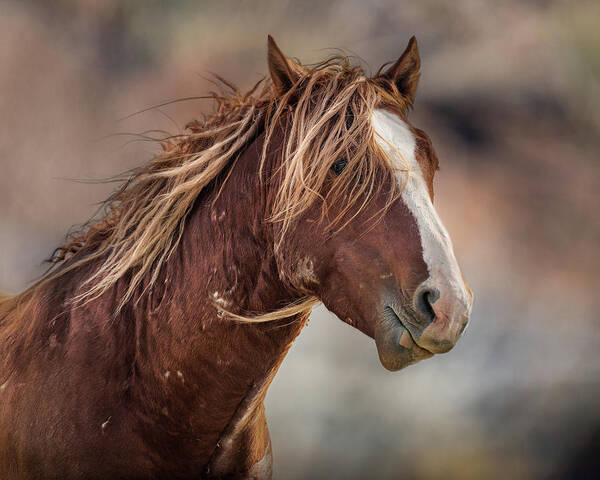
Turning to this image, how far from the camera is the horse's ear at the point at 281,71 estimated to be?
116 cm

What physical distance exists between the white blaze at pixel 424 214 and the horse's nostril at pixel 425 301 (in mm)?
13

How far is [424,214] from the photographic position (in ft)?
3.31

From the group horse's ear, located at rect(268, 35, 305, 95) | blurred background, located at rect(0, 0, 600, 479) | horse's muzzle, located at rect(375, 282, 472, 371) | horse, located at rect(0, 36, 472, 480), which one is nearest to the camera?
horse's muzzle, located at rect(375, 282, 472, 371)

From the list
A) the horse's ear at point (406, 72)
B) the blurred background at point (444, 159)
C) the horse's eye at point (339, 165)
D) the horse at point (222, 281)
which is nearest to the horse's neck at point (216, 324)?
the horse at point (222, 281)

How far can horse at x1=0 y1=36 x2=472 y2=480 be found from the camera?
105cm

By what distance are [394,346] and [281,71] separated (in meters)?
0.58

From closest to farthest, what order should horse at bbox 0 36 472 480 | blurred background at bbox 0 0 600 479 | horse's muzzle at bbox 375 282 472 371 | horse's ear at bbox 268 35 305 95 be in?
horse's muzzle at bbox 375 282 472 371
horse at bbox 0 36 472 480
horse's ear at bbox 268 35 305 95
blurred background at bbox 0 0 600 479

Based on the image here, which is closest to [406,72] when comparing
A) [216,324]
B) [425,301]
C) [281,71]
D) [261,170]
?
[281,71]

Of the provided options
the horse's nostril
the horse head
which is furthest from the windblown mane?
the horse's nostril

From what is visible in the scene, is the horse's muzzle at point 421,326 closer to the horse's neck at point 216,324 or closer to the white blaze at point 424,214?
the white blaze at point 424,214

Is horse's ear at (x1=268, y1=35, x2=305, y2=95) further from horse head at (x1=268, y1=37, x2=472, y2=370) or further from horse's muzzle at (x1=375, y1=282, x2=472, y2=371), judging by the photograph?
horse's muzzle at (x1=375, y1=282, x2=472, y2=371)

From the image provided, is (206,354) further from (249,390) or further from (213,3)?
(213,3)

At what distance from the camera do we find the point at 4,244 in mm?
2500

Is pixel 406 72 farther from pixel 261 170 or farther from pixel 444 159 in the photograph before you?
pixel 444 159
